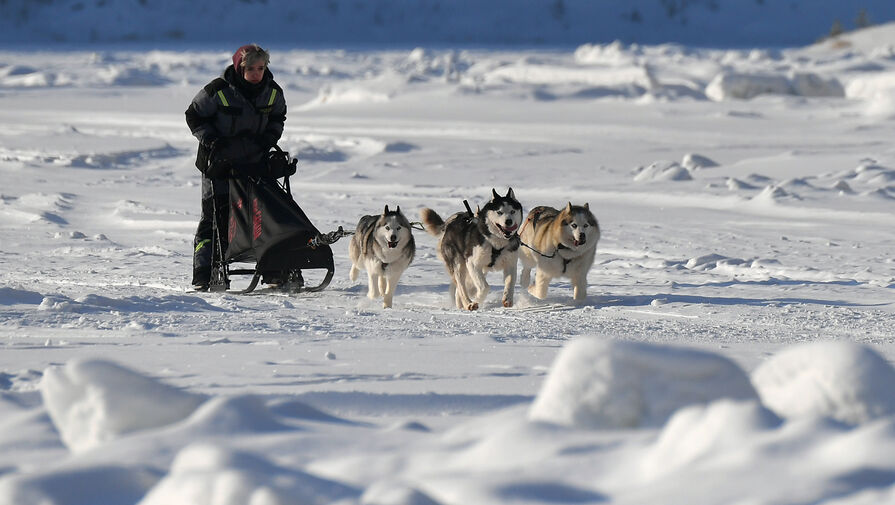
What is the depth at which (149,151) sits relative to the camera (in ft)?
53.4

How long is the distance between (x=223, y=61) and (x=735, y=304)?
3437cm

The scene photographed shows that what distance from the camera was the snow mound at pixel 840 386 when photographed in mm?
2375

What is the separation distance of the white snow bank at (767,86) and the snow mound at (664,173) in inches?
443

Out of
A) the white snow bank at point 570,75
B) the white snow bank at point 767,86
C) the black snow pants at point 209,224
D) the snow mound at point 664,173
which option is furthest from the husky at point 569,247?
the white snow bank at point 570,75

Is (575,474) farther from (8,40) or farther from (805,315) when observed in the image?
(8,40)

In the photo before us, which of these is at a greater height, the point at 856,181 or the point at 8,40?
the point at 8,40

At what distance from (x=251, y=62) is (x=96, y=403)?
3.55 meters

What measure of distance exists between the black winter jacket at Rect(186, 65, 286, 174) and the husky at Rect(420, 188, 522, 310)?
3.67ft

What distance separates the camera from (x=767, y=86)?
24859 millimetres

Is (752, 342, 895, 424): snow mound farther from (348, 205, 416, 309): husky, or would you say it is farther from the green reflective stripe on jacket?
the green reflective stripe on jacket

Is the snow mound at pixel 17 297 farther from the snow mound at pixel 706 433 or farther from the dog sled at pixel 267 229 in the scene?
the snow mound at pixel 706 433

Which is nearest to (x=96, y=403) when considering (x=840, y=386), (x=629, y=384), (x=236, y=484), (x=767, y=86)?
(x=236, y=484)

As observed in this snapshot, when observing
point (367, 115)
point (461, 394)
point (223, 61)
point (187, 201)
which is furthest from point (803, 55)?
point (461, 394)

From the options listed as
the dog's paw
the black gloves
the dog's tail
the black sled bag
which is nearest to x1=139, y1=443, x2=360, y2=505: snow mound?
the black sled bag
